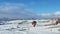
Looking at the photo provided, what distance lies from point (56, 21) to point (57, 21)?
1.04ft

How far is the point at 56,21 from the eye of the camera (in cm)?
4338

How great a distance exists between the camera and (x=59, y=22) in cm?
4284

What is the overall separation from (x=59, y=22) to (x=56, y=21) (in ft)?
3.39

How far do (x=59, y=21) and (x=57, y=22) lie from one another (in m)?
0.69

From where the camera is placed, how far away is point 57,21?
43.2 m

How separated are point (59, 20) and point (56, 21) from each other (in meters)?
0.98

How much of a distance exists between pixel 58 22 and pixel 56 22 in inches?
24.6

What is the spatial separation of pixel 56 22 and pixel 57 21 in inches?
17.6

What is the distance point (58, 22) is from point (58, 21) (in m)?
0.32

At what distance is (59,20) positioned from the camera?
43.2 metres

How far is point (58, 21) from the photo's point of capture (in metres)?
43.3

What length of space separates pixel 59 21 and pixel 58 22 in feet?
1.55

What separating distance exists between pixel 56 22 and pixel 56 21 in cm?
34
